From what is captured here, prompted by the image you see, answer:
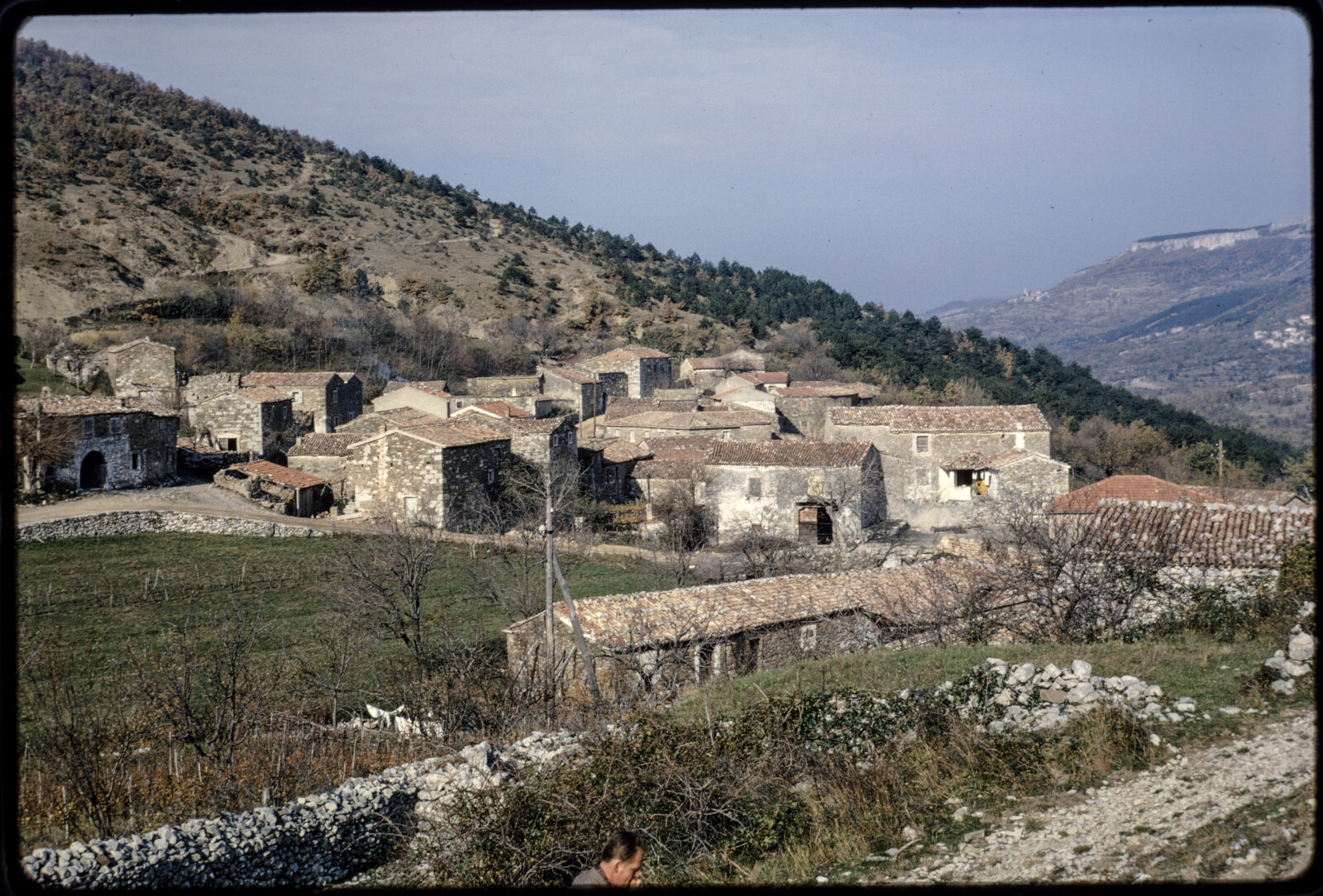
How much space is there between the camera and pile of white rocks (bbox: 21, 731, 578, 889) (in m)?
4.83

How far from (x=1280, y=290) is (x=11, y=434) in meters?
61.8

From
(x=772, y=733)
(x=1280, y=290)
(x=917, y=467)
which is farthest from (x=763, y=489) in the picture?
(x=1280, y=290)

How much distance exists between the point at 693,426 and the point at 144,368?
2001cm

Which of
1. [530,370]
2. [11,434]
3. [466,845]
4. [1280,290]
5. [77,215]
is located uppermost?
[77,215]

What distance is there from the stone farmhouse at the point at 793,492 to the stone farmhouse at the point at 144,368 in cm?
1966

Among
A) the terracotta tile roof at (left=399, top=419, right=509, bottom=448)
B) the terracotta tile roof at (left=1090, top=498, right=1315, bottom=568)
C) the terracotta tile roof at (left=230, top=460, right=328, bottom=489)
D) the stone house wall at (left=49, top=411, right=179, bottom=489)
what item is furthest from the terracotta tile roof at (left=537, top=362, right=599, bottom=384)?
the terracotta tile roof at (left=1090, top=498, right=1315, bottom=568)

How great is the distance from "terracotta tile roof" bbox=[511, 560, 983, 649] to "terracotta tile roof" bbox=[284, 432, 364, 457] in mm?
15778

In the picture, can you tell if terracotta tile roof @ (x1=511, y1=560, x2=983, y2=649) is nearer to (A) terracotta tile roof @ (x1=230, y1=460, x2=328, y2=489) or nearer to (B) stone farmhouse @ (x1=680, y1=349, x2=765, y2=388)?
(A) terracotta tile roof @ (x1=230, y1=460, x2=328, y2=489)

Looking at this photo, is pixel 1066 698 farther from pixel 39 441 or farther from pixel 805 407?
pixel 805 407

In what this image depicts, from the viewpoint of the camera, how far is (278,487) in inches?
925

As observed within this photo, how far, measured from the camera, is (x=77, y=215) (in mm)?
48062

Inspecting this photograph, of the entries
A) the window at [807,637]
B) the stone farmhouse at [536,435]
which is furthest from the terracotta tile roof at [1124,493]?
the stone farmhouse at [536,435]

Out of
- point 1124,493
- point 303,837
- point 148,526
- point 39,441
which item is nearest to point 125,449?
point 39,441

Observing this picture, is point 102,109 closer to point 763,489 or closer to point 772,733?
point 763,489
